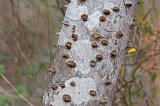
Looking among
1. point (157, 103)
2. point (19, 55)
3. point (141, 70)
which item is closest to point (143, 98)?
point (157, 103)

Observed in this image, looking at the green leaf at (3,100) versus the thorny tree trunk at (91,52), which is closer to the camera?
the thorny tree trunk at (91,52)

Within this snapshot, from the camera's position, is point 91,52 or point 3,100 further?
point 3,100

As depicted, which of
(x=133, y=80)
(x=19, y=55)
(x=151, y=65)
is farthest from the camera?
(x=19, y=55)

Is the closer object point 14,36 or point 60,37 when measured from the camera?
point 60,37

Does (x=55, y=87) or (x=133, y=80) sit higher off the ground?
(x=133, y=80)

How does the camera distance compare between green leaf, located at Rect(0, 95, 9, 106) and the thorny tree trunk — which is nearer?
the thorny tree trunk

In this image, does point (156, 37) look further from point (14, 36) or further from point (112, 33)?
point (112, 33)

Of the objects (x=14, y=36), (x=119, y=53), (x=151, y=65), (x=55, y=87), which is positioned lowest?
(x=55, y=87)

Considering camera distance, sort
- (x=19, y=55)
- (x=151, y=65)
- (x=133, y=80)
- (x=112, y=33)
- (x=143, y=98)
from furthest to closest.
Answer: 1. (x=19, y=55)
2. (x=151, y=65)
3. (x=133, y=80)
4. (x=143, y=98)
5. (x=112, y=33)
